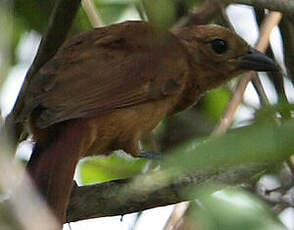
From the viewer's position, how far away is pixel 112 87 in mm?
3113

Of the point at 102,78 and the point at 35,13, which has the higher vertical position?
the point at 35,13

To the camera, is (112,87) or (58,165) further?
(112,87)

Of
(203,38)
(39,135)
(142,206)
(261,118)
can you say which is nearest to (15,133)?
(39,135)

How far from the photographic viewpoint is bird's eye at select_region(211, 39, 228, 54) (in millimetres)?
4012

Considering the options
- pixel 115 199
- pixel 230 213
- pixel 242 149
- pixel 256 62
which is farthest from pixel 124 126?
pixel 242 149

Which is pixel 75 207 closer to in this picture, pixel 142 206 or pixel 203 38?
pixel 142 206

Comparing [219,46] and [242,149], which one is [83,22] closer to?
[219,46]

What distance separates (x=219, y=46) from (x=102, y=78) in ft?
3.79

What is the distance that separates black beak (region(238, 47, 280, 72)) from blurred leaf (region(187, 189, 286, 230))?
255cm

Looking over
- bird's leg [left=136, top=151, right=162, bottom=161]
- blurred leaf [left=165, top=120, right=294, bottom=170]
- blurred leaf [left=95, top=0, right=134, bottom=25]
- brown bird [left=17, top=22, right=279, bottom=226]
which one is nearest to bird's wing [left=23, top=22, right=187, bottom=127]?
brown bird [left=17, top=22, right=279, bottom=226]

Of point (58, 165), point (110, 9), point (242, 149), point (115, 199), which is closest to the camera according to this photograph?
point (242, 149)

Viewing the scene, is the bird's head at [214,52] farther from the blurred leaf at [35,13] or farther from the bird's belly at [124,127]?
the blurred leaf at [35,13]

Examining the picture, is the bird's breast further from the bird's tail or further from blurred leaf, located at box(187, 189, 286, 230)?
blurred leaf, located at box(187, 189, 286, 230)

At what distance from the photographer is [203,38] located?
13.3 ft
